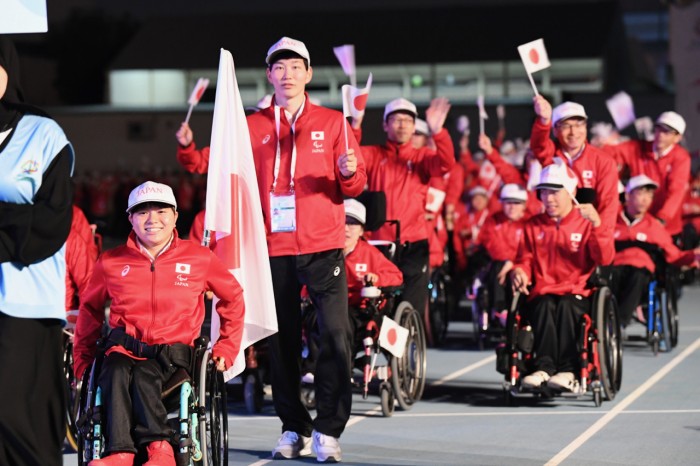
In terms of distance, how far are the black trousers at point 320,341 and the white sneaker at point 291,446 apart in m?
0.04

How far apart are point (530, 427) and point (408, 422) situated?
79 cm

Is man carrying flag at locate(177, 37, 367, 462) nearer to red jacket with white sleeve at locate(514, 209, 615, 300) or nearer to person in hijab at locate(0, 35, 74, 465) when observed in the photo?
red jacket with white sleeve at locate(514, 209, 615, 300)

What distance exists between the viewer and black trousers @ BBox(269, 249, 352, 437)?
28.3 feet

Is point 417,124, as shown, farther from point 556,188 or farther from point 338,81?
point 338,81

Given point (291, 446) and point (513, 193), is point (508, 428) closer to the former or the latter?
point (291, 446)

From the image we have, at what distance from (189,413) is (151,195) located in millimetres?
1034

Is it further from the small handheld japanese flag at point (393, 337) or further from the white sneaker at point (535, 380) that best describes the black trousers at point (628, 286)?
the small handheld japanese flag at point (393, 337)

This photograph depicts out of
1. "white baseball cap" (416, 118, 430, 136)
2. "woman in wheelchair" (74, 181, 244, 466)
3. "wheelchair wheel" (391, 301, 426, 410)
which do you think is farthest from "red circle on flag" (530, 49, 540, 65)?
"woman in wheelchair" (74, 181, 244, 466)

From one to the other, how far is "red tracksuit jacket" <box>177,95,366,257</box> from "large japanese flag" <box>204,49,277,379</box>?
17 cm

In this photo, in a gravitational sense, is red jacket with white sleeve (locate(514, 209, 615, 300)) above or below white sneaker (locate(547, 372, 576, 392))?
above

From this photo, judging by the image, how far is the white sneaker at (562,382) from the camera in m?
10.5

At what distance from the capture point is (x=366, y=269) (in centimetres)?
1111

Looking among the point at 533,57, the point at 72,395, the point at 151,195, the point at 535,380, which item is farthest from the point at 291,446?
the point at 533,57

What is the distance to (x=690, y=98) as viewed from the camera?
3058cm
